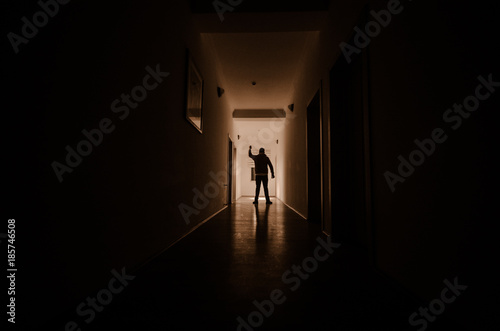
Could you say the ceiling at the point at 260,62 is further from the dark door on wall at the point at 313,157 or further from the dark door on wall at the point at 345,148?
the dark door on wall at the point at 345,148

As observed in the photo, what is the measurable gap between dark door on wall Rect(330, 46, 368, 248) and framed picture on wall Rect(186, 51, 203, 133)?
1513 mm

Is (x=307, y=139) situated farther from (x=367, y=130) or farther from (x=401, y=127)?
(x=401, y=127)

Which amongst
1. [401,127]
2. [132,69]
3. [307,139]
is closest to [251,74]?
[307,139]

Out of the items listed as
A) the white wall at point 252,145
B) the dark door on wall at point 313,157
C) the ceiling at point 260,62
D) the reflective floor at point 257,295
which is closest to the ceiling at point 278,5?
the ceiling at point 260,62

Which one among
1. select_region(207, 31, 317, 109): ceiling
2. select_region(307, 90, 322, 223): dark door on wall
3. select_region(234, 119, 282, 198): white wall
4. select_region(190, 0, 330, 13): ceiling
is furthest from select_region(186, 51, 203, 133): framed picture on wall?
select_region(234, 119, 282, 198): white wall

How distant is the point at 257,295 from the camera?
1015mm

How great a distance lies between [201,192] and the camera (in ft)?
9.27

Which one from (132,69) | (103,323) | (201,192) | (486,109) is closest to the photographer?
(486,109)

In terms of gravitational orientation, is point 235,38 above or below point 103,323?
above

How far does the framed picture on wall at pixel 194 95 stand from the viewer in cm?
223

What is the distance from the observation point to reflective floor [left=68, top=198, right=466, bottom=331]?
83 cm

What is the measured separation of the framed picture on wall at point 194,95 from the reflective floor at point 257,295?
4.74 feet

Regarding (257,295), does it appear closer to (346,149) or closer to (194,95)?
(346,149)

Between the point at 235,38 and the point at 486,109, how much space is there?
312cm
